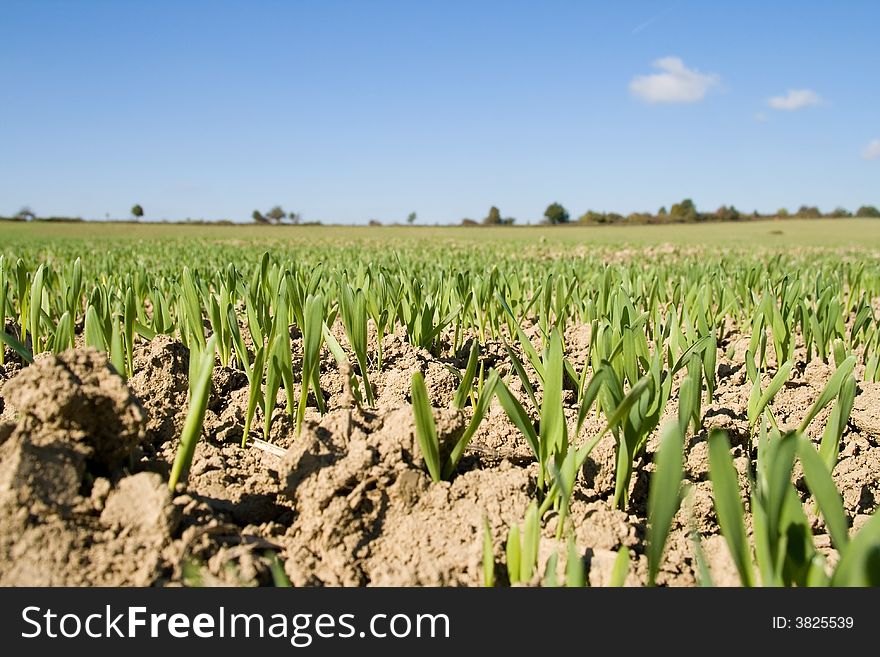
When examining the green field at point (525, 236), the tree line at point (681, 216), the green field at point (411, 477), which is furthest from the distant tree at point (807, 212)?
the green field at point (411, 477)

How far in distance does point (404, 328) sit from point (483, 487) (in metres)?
1.53

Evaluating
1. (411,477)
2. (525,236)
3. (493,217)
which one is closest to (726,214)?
(493,217)

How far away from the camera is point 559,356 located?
124cm

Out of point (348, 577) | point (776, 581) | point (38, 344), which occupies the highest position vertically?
point (38, 344)

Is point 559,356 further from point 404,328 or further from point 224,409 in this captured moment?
point 404,328

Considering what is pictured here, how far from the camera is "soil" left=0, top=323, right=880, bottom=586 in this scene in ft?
3.27

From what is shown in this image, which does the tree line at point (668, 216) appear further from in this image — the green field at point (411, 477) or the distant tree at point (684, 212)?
the green field at point (411, 477)

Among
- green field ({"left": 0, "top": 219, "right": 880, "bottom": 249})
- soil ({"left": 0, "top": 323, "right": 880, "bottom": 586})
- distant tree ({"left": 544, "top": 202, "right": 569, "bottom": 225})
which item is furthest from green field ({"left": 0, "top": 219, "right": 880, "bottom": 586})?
distant tree ({"left": 544, "top": 202, "right": 569, "bottom": 225})

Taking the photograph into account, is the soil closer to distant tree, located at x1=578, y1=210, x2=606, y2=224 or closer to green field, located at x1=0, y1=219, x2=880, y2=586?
green field, located at x1=0, y1=219, x2=880, y2=586

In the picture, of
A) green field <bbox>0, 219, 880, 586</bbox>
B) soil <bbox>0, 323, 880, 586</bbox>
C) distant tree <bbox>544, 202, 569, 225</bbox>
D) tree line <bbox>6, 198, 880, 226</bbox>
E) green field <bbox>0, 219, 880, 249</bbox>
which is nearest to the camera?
green field <bbox>0, 219, 880, 586</bbox>

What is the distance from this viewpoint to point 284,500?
1.33 metres

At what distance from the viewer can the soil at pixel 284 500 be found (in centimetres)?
100

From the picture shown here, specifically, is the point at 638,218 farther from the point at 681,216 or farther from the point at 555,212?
the point at 555,212
